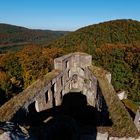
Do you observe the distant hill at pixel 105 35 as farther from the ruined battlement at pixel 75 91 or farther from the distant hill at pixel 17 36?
the distant hill at pixel 17 36

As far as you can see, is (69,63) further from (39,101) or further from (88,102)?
(39,101)

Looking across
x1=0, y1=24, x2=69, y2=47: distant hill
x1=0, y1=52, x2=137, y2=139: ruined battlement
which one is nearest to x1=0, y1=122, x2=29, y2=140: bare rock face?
x1=0, y1=52, x2=137, y2=139: ruined battlement

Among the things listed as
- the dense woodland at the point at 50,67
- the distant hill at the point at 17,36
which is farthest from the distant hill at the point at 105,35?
the distant hill at the point at 17,36

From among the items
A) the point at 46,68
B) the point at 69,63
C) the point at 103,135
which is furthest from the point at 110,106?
the point at 46,68

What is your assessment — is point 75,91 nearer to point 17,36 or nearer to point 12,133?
point 12,133

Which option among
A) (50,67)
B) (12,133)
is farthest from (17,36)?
(12,133)

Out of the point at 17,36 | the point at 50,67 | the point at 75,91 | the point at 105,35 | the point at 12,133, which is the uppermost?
the point at 12,133

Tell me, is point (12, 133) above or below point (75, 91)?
above

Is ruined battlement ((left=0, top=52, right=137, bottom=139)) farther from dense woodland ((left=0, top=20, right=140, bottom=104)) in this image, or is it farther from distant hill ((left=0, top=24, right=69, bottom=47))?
distant hill ((left=0, top=24, right=69, bottom=47))
